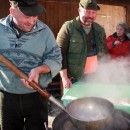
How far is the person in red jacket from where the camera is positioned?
Answer: 7.21 meters

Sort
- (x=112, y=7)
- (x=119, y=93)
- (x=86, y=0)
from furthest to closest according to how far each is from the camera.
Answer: (x=112, y=7)
(x=86, y=0)
(x=119, y=93)

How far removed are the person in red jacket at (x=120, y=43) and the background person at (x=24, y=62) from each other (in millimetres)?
4163

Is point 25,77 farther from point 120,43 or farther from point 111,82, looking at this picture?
point 120,43

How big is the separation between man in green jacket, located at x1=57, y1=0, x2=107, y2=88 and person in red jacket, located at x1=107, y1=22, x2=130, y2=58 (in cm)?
223

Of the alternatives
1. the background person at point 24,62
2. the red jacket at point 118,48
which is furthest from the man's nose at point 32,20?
the red jacket at point 118,48

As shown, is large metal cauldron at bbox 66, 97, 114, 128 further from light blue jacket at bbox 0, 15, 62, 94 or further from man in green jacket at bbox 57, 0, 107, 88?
man in green jacket at bbox 57, 0, 107, 88

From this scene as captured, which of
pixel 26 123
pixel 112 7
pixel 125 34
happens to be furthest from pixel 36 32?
pixel 112 7

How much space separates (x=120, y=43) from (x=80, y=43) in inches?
109

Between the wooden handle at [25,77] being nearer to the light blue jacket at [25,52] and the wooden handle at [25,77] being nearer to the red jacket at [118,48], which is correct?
the light blue jacket at [25,52]

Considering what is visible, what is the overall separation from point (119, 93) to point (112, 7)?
7209mm

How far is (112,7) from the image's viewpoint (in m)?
10.7

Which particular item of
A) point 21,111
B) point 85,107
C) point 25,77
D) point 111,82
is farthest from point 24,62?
point 111,82

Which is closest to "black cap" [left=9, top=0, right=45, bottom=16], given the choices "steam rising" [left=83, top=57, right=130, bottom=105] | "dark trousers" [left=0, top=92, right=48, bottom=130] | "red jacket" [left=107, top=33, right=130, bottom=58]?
"dark trousers" [left=0, top=92, right=48, bottom=130]

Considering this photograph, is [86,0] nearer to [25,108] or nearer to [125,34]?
[25,108]
